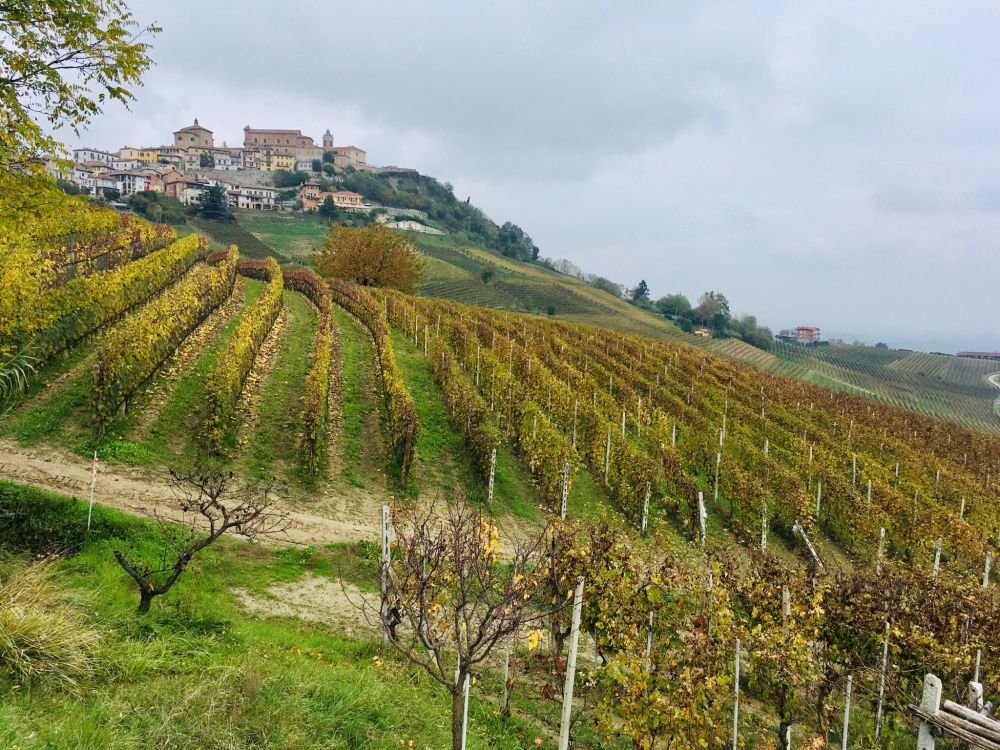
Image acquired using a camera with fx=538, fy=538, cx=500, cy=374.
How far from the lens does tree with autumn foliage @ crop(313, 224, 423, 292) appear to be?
45.7 metres

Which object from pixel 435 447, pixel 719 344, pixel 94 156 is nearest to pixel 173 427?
pixel 435 447

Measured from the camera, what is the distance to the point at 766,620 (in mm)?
7449

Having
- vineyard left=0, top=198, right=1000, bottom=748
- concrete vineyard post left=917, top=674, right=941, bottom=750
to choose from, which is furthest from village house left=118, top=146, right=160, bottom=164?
concrete vineyard post left=917, top=674, right=941, bottom=750

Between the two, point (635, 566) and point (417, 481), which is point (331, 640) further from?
point (417, 481)

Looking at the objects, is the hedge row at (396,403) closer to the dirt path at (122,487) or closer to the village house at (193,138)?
the dirt path at (122,487)

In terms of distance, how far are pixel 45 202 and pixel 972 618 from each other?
14.7 meters

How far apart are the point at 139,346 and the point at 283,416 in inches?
158

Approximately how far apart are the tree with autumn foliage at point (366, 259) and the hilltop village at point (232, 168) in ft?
230

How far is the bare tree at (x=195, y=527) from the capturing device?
23.5 ft

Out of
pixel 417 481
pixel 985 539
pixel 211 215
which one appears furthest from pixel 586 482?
pixel 211 215

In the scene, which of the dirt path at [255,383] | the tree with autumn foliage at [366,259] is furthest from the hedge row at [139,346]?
the tree with autumn foliage at [366,259]

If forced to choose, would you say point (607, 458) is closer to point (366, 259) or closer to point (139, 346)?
point (139, 346)

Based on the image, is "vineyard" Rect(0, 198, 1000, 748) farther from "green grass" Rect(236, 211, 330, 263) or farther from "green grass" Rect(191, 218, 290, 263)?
"green grass" Rect(236, 211, 330, 263)

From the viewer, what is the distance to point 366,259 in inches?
1805
